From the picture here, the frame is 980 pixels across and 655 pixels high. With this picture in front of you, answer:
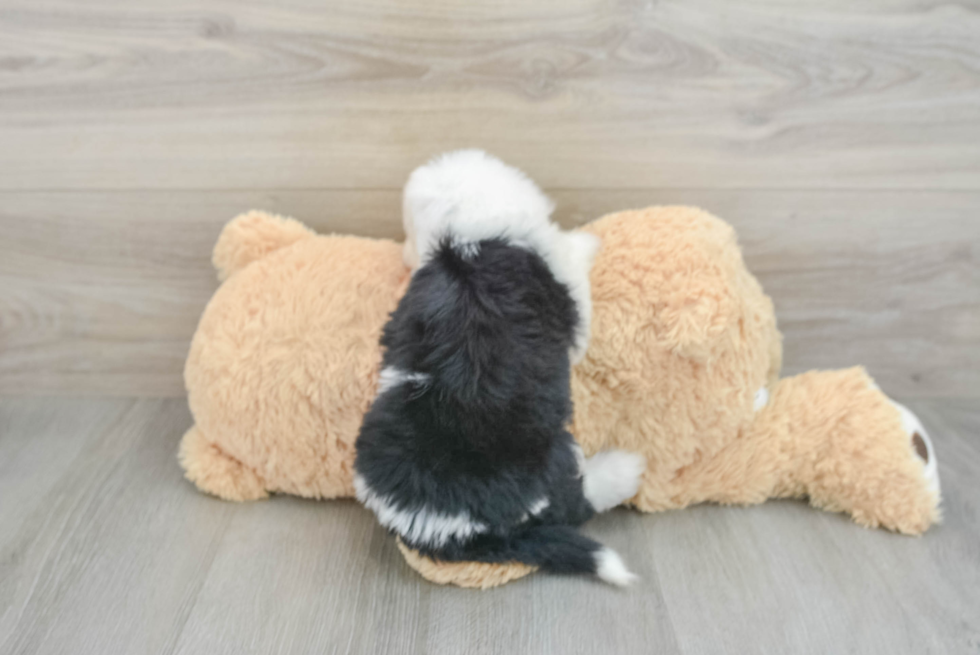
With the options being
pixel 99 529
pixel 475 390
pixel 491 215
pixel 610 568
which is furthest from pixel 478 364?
pixel 99 529

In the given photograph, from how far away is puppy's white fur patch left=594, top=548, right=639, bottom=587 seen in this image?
643 mm

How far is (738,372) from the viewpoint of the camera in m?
0.68

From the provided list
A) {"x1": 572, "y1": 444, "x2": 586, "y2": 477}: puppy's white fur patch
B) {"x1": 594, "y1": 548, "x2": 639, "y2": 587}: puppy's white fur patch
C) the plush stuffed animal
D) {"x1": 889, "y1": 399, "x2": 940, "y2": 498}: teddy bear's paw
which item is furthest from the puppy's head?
{"x1": 889, "y1": 399, "x2": 940, "y2": 498}: teddy bear's paw

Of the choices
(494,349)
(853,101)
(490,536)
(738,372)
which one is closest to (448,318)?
(494,349)

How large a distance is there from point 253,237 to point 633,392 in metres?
0.47

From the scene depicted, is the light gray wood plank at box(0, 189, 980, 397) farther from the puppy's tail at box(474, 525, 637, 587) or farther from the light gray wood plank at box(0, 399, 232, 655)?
the puppy's tail at box(474, 525, 637, 587)

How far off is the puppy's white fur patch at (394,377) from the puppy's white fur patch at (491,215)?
0.34ft

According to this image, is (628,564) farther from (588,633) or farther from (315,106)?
(315,106)

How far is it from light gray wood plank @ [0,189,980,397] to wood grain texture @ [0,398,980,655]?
0.61 feet

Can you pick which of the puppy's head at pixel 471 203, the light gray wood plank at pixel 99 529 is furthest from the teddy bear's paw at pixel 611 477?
the light gray wood plank at pixel 99 529

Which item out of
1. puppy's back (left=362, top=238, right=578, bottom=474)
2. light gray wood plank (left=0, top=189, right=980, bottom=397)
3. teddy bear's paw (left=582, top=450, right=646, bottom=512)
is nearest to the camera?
puppy's back (left=362, top=238, right=578, bottom=474)

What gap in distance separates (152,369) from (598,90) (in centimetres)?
72

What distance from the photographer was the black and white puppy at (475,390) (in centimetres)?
58

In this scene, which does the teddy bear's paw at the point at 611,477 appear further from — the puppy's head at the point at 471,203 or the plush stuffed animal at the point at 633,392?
the puppy's head at the point at 471,203
